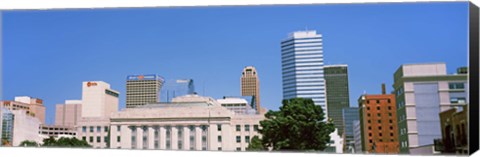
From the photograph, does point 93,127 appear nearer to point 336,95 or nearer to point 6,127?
point 6,127

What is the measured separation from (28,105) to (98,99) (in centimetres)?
661

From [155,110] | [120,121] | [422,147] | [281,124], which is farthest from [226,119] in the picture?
[422,147]

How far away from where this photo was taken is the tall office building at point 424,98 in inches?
653

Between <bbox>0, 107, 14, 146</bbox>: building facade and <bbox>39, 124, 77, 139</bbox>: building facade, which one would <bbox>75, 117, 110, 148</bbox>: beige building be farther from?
<bbox>0, 107, 14, 146</bbox>: building facade

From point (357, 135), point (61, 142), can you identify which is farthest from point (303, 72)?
point (61, 142)

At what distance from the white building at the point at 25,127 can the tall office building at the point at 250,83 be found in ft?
38.9

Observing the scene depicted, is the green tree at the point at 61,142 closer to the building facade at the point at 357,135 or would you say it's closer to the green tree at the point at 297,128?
the green tree at the point at 297,128

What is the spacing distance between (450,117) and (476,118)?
3.56m

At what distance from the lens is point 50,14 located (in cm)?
2345

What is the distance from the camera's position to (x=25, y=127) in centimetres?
3141

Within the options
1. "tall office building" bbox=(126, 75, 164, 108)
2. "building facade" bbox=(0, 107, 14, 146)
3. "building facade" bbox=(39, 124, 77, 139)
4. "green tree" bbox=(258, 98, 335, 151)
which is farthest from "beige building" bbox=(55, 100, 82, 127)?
"green tree" bbox=(258, 98, 335, 151)

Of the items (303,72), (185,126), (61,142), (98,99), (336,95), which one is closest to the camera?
(61,142)

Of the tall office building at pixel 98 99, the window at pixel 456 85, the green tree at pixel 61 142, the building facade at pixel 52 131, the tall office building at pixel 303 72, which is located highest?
the tall office building at pixel 303 72

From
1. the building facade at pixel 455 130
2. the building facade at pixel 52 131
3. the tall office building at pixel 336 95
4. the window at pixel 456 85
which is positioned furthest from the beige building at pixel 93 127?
the window at pixel 456 85
